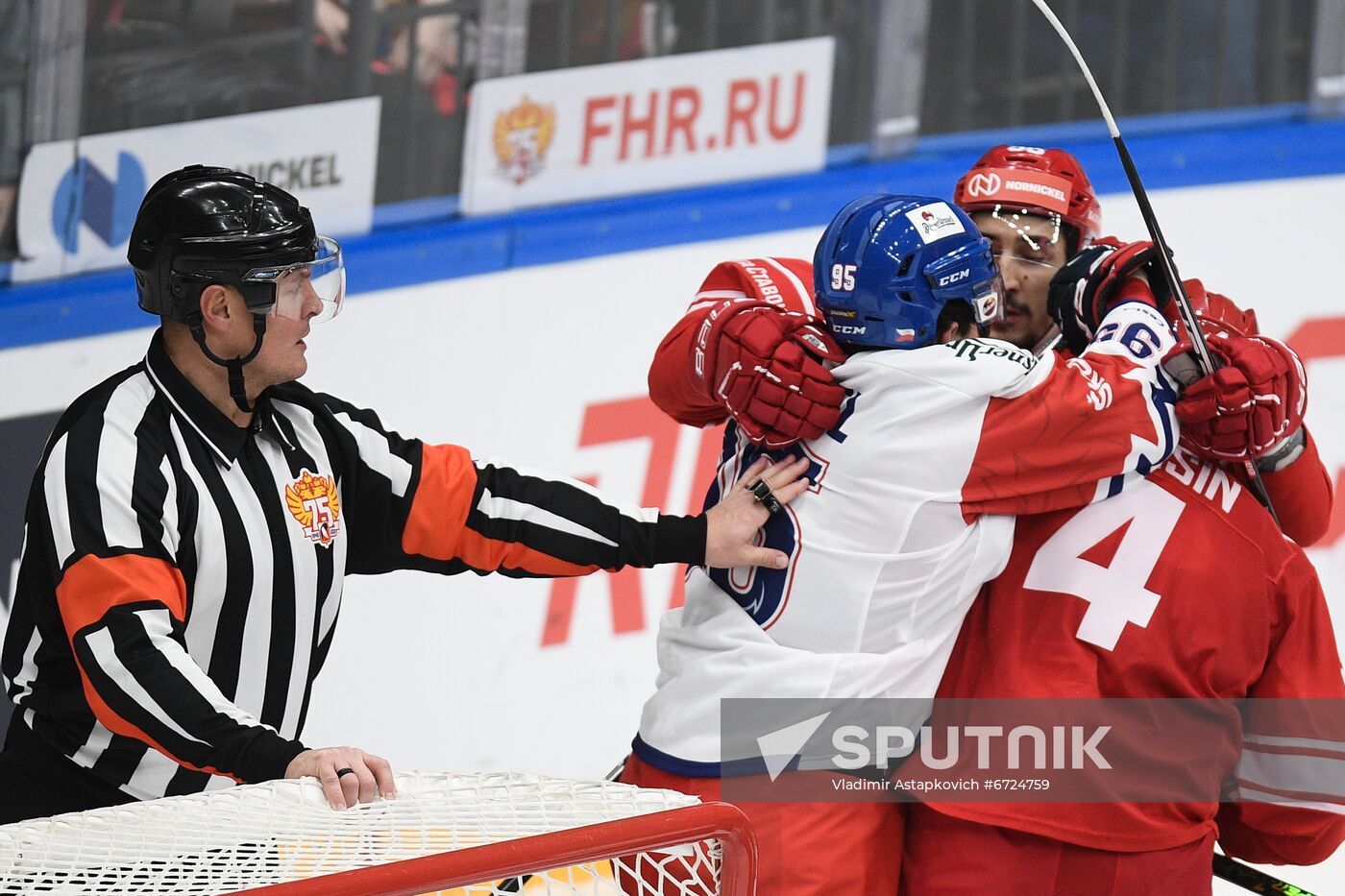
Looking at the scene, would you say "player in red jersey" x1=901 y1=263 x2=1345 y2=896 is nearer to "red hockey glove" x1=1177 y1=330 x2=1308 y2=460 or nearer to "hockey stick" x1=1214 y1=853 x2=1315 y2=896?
"red hockey glove" x1=1177 y1=330 x2=1308 y2=460

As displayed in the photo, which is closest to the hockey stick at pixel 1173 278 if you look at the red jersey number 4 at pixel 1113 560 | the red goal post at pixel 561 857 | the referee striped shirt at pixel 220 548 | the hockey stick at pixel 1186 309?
the hockey stick at pixel 1186 309

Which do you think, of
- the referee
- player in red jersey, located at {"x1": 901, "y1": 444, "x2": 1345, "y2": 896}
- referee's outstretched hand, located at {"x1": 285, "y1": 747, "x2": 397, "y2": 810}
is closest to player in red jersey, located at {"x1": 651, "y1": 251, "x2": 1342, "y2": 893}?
player in red jersey, located at {"x1": 901, "y1": 444, "x2": 1345, "y2": 896}

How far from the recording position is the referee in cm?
181

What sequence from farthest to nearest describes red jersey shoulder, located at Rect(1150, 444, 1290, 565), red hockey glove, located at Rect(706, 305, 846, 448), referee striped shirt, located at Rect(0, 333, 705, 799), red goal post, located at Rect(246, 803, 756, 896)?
red jersey shoulder, located at Rect(1150, 444, 1290, 565)
red hockey glove, located at Rect(706, 305, 846, 448)
referee striped shirt, located at Rect(0, 333, 705, 799)
red goal post, located at Rect(246, 803, 756, 896)

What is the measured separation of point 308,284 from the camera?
78.7 inches

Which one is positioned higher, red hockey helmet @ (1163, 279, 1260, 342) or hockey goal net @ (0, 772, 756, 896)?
red hockey helmet @ (1163, 279, 1260, 342)

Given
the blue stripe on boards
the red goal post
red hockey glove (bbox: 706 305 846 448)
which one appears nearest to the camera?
the red goal post

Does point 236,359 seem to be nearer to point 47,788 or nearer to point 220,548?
point 220,548

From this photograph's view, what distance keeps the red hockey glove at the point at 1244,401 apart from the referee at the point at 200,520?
0.46 meters

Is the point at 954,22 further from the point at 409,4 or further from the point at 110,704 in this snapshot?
the point at 110,704

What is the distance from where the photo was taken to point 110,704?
1.79 metres

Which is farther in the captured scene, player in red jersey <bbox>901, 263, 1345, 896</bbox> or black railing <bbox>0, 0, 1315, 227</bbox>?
black railing <bbox>0, 0, 1315, 227</bbox>

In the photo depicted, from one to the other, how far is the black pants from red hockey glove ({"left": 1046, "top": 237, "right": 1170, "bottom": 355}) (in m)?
1.28

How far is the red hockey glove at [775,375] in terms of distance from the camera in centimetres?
188
